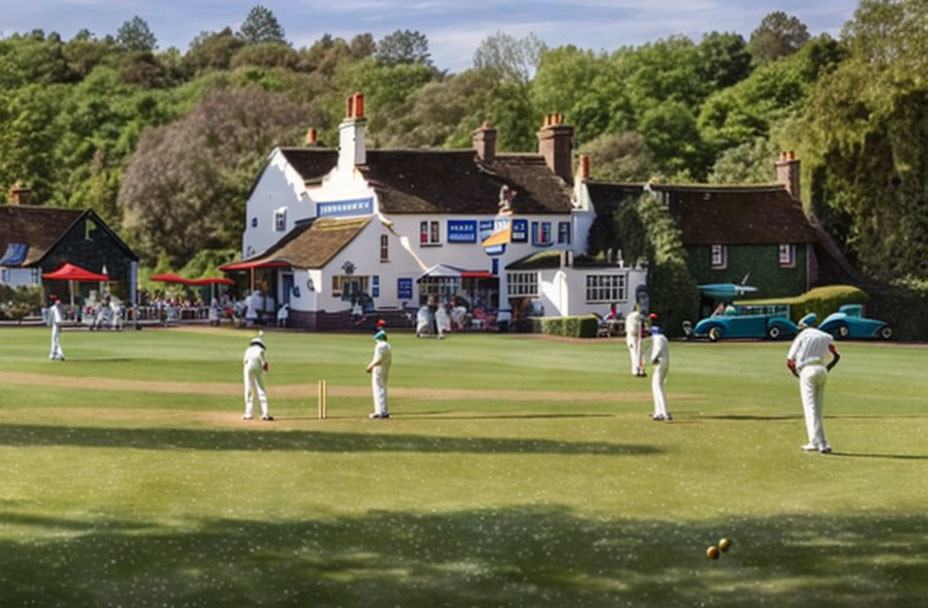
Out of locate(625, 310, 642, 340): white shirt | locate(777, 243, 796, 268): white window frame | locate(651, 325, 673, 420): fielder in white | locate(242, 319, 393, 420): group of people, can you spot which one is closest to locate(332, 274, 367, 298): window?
locate(777, 243, 796, 268): white window frame

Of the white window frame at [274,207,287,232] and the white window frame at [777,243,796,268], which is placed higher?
the white window frame at [274,207,287,232]

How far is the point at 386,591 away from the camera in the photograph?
513 inches

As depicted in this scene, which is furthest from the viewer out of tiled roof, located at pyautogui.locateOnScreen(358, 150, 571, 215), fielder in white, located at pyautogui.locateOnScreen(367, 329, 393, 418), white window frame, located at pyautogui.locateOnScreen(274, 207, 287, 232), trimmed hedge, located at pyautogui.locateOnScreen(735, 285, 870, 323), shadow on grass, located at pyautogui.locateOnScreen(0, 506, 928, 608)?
white window frame, located at pyautogui.locateOnScreen(274, 207, 287, 232)

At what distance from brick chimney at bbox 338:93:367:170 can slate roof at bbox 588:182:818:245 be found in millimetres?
10550

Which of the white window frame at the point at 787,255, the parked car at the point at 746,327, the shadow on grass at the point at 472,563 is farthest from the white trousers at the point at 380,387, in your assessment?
the white window frame at the point at 787,255

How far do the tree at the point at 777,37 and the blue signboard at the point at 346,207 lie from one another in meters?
73.5

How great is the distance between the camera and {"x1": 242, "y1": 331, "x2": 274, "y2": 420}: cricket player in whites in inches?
993

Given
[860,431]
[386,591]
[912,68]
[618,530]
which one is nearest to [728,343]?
[912,68]

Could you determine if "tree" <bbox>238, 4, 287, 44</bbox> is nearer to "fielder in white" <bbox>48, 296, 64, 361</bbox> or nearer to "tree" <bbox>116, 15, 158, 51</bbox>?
"tree" <bbox>116, 15, 158, 51</bbox>

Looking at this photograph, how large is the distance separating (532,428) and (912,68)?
4271 centimetres

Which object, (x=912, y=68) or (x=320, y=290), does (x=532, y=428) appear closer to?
(x=320, y=290)

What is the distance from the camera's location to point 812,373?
21.5 m

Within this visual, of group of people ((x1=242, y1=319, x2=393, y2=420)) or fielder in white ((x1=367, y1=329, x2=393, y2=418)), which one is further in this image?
fielder in white ((x1=367, y1=329, x2=393, y2=418))

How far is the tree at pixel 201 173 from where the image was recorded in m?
81.9
